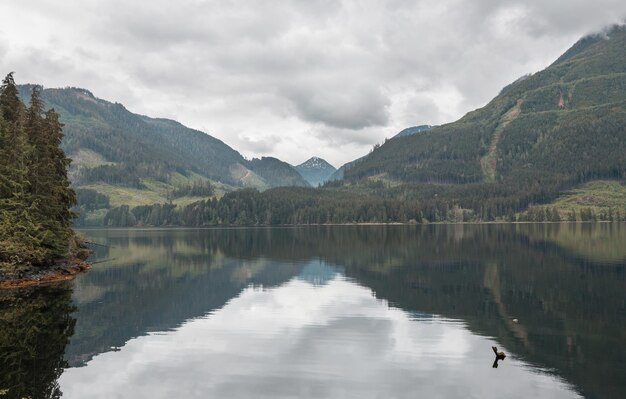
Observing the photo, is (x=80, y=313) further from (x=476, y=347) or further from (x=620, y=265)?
(x=620, y=265)

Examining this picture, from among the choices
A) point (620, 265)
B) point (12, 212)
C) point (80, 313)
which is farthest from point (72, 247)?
point (620, 265)

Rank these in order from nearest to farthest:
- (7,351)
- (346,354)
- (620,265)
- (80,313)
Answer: (7,351) → (346,354) → (80,313) → (620,265)

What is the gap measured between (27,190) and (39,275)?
13141 millimetres

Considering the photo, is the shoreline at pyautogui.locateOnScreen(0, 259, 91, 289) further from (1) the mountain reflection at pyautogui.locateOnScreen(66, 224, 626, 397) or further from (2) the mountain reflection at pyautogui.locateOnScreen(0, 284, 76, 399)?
(2) the mountain reflection at pyautogui.locateOnScreen(0, 284, 76, 399)

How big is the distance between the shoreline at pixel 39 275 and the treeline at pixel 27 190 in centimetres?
149

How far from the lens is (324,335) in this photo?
47.6 meters

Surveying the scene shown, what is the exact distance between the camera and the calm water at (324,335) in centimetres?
3284

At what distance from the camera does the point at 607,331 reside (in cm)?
4503

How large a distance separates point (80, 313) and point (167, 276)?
119ft

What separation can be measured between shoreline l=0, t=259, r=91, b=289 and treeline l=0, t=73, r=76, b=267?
1487 mm

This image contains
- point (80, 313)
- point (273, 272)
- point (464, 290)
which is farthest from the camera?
point (273, 272)

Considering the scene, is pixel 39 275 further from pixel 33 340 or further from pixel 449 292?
pixel 449 292

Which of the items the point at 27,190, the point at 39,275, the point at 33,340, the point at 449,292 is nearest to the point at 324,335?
the point at 33,340

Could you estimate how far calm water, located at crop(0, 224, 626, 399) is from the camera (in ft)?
108
